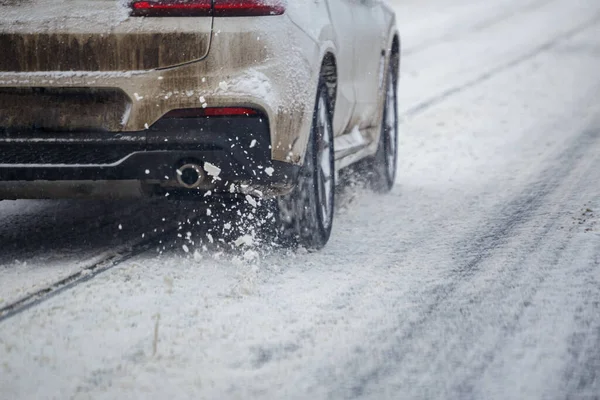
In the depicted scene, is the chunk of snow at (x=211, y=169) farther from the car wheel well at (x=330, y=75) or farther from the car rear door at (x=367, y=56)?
the car rear door at (x=367, y=56)

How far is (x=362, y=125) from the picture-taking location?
642cm

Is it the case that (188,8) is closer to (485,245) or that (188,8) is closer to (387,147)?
(485,245)

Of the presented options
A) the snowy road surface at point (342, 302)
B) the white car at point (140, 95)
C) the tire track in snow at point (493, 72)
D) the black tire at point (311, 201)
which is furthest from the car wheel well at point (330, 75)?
the tire track in snow at point (493, 72)

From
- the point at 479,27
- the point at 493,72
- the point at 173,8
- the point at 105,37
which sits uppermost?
the point at 173,8

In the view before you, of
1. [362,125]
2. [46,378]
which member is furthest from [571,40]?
[46,378]

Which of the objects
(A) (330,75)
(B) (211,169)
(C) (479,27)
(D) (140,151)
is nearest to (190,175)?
(B) (211,169)

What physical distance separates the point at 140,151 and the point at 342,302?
110cm

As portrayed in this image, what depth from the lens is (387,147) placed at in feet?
24.1

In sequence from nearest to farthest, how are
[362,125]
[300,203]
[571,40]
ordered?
1. [300,203]
2. [362,125]
3. [571,40]

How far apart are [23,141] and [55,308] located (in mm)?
817

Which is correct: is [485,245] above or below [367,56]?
below

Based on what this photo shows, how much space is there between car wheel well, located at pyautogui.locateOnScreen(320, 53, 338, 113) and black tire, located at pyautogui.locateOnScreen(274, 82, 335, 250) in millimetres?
90

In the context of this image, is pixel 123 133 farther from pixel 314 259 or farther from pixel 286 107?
→ pixel 314 259

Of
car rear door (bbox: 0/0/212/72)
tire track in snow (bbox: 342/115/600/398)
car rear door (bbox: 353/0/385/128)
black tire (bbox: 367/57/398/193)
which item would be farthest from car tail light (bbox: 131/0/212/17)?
black tire (bbox: 367/57/398/193)
